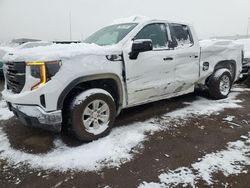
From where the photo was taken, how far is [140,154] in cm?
336

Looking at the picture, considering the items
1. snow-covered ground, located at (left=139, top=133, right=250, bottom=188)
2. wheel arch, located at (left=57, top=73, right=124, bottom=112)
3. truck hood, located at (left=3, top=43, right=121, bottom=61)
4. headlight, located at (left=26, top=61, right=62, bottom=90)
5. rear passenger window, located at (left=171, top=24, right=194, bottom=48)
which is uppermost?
rear passenger window, located at (left=171, top=24, right=194, bottom=48)

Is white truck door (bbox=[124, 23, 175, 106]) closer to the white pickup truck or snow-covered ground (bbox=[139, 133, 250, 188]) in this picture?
the white pickup truck

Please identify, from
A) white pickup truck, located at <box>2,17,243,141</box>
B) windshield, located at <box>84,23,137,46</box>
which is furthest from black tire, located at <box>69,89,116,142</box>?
windshield, located at <box>84,23,137,46</box>

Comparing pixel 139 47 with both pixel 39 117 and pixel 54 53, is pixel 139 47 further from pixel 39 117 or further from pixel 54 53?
pixel 39 117

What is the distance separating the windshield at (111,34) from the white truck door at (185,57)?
1.02 meters

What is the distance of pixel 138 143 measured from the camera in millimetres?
3684

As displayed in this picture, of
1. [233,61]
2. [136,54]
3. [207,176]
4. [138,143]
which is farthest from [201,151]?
[233,61]

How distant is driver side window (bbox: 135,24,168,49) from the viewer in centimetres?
443

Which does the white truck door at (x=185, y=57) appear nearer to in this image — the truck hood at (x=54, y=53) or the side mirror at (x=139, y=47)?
the side mirror at (x=139, y=47)

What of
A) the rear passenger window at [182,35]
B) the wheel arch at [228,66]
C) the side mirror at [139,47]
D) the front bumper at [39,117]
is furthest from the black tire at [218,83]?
the front bumper at [39,117]

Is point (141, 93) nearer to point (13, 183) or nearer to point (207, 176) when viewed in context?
point (207, 176)

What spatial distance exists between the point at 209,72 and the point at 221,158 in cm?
297

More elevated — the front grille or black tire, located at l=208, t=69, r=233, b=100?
the front grille

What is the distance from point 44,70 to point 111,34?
1.88 m
